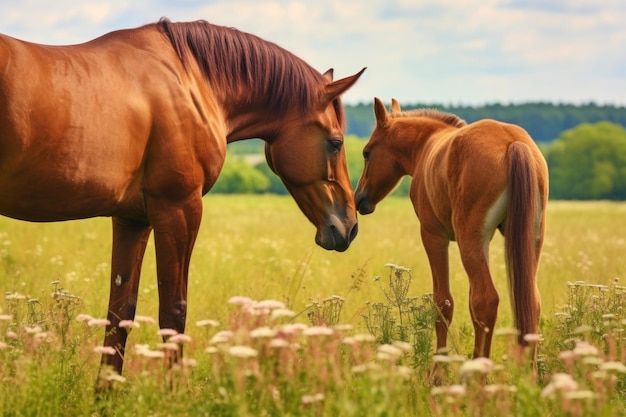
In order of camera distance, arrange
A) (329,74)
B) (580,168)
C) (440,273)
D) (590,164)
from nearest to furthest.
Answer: (329,74) < (440,273) < (580,168) < (590,164)

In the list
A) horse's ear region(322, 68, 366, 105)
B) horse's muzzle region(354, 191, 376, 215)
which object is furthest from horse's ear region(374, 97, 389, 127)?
horse's ear region(322, 68, 366, 105)

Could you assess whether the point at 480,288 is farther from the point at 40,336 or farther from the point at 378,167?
the point at 40,336

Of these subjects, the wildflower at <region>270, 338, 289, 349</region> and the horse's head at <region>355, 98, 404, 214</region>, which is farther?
the horse's head at <region>355, 98, 404, 214</region>

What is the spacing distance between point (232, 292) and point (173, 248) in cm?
385

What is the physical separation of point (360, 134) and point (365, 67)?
481 feet

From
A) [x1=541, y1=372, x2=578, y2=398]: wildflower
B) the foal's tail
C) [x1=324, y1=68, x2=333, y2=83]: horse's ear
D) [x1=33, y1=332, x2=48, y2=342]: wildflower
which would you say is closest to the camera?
[x1=541, y1=372, x2=578, y2=398]: wildflower

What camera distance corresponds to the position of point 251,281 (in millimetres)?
9336

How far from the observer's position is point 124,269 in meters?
5.22

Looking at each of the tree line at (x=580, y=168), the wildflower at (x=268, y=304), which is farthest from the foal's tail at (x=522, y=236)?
the tree line at (x=580, y=168)

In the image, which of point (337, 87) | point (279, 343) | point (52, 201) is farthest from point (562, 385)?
point (337, 87)

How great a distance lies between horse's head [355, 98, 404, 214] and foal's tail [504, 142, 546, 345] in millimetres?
2262

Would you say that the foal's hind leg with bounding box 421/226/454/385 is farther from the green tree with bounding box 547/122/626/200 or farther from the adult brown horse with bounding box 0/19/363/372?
the green tree with bounding box 547/122/626/200

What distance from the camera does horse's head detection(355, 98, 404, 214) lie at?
7.64 meters

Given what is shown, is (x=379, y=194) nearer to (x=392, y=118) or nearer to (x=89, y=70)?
(x=392, y=118)
